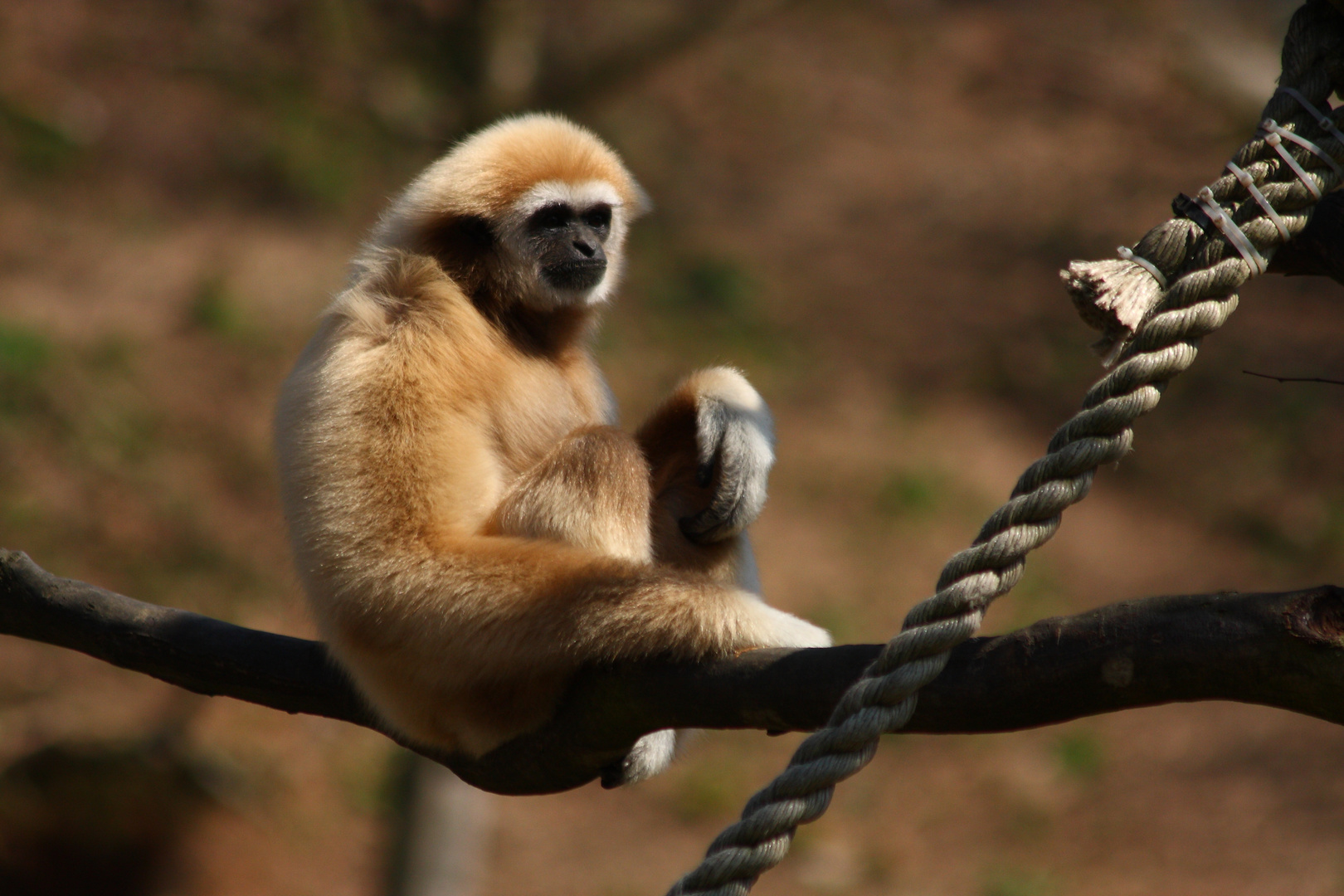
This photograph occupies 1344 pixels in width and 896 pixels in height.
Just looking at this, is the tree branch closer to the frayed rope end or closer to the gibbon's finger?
the frayed rope end

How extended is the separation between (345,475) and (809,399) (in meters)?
7.42

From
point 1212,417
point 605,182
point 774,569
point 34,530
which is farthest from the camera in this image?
point 1212,417

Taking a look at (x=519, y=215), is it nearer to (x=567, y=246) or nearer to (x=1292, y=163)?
(x=567, y=246)

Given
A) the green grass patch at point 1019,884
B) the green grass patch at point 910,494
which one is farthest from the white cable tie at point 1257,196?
the green grass patch at point 910,494

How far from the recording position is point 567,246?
11.6ft

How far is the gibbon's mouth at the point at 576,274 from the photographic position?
3520 mm

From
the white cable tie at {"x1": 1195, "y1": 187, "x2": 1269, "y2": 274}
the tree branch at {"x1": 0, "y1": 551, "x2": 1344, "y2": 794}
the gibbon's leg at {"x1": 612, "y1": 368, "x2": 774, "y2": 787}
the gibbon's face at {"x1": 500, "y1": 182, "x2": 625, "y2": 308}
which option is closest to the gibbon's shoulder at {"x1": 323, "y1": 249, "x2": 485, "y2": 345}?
the gibbon's face at {"x1": 500, "y1": 182, "x2": 625, "y2": 308}

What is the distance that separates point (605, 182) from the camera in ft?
12.3

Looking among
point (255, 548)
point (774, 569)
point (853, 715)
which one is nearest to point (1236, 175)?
point (853, 715)

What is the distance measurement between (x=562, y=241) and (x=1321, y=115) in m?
2.08

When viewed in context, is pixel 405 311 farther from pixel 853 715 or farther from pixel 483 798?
pixel 483 798

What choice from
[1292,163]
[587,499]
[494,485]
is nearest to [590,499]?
[587,499]

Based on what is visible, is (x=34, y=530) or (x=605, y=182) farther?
(x=34, y=530)

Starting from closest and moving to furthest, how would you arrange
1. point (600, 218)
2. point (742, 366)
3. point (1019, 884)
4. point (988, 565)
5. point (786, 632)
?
1. point (988, 565)
2. point (786, 632)
3. point (600, 218)
4. point (1019, 884)
5. point (742, 366)
